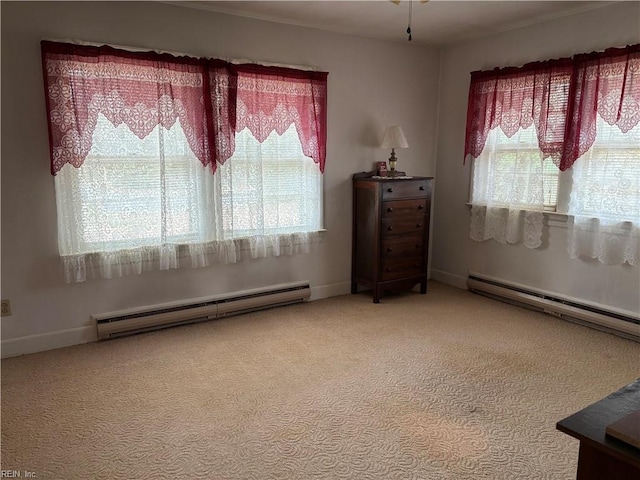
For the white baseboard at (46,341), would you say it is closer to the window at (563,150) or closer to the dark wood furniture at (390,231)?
the dark wood furniture at (390,231)

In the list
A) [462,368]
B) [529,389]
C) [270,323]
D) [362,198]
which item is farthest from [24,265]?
[529,389]

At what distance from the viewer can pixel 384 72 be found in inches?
174

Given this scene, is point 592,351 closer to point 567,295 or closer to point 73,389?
point 567,295

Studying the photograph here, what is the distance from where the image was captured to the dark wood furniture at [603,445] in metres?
1.24

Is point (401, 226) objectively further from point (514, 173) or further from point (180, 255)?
point (180, 255)

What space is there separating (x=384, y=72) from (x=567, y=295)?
2.59 meters

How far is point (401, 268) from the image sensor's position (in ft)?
14.2

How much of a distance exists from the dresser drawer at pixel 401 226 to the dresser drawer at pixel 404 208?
1.8 inches

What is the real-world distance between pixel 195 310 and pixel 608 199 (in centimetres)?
330

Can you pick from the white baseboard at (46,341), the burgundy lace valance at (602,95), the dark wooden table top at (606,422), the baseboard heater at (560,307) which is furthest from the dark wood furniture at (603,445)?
the white baseboard at (46,341)

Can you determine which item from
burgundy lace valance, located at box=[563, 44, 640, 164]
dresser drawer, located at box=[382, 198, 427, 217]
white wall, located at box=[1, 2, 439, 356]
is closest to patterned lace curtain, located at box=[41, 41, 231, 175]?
white wall, located at box=[1, 2, 439, 356]

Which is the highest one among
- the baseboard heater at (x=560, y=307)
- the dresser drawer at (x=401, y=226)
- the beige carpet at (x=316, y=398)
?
the dresser drawer at (x=401, y=226)

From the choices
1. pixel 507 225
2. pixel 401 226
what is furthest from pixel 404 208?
pixel 507 225

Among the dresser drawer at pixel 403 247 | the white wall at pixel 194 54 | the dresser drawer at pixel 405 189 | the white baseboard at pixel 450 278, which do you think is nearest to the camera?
the white wall at pixel 194 54
